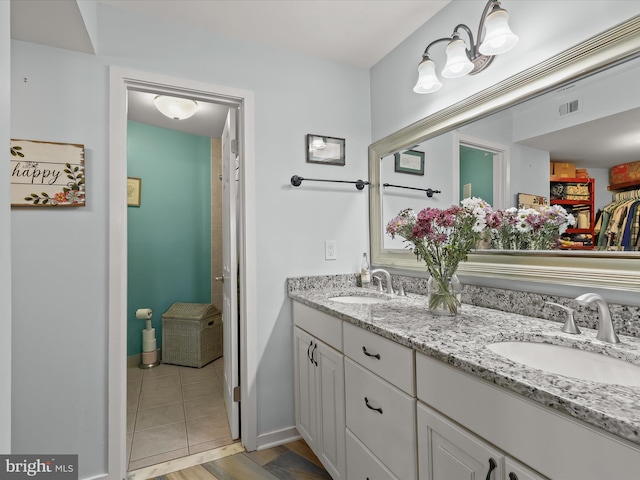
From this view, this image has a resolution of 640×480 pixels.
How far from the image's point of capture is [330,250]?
2.17 m

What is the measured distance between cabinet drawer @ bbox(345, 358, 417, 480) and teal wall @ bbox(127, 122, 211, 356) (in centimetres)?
263

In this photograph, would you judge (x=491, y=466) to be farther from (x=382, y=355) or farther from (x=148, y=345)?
(x=148, y=345)

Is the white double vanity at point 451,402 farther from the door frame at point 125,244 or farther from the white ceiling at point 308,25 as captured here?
the white ceiling at point 308,25

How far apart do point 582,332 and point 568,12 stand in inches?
43.8

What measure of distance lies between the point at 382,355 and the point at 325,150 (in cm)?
140

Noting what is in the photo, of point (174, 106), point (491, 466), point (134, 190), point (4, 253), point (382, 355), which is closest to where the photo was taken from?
point (4, 253)

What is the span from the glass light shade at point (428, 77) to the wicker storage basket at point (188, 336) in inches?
102

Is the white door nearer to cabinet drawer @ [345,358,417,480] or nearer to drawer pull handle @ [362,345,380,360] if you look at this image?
cabinet drawer @ [345,358,417,480]

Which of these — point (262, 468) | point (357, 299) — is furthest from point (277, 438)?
point (357, 299)

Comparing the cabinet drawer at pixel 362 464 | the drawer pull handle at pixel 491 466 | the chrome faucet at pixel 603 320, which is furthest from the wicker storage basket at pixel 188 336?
the chrome faucet at pixel 603 320

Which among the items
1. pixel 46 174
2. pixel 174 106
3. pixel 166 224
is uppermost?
pixel 174 106

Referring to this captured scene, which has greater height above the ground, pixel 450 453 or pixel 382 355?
pixel 382 355

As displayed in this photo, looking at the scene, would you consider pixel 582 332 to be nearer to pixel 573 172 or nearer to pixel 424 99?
pixel 573 172

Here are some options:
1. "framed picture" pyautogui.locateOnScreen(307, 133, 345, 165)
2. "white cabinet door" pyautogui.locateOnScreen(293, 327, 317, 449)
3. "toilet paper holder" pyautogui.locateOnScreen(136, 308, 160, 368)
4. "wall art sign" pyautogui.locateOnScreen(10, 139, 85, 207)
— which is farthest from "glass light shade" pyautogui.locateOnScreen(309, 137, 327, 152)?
"toilet paper holder" pyautogui.locateOnScreen(136, 308, 160, 368)
